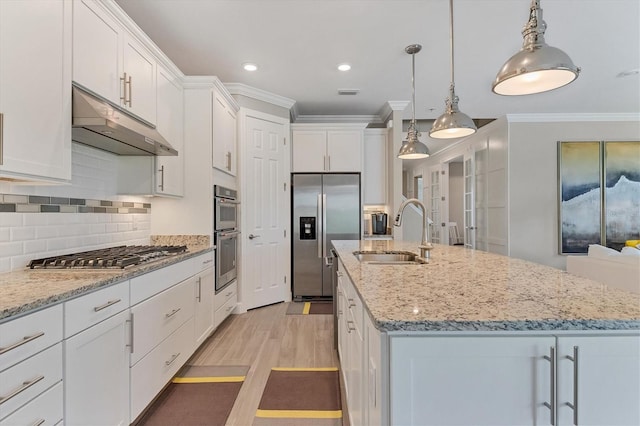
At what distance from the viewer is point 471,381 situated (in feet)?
2.80

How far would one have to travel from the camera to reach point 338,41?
115 inches

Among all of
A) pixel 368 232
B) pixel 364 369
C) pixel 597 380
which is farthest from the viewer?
pixel 368 232

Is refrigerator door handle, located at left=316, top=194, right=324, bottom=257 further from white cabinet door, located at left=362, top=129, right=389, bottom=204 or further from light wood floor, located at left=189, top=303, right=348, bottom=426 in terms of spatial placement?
light wood floor, located at left=189, top=303, right=348, bottom=426

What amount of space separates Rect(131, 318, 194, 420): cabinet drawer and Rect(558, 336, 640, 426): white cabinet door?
6.11 ft

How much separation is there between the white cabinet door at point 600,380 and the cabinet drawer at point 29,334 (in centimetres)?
164

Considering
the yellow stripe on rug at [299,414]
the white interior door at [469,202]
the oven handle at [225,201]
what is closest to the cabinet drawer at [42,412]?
the yellow stripe on rug at [299,414]

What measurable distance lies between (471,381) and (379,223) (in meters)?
3.94

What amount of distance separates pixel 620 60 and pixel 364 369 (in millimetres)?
4326

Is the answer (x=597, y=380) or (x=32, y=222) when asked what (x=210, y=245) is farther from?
(x=597, y=380)

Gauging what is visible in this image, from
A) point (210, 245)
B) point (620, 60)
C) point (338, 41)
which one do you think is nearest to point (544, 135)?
point (620, 60)

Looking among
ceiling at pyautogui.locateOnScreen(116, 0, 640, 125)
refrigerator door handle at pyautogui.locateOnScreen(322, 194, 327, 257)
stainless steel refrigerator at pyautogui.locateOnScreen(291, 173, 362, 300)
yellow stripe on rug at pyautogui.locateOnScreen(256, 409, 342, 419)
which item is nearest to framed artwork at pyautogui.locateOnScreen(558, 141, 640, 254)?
ceiling at pyautogui.locateOnScreen(116, 0, 640, 125)

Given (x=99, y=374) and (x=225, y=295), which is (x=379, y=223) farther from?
(x=99, y=374)

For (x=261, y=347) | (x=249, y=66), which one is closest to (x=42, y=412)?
(x=261, y=347)

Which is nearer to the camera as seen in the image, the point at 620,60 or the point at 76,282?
the point at 76,282
